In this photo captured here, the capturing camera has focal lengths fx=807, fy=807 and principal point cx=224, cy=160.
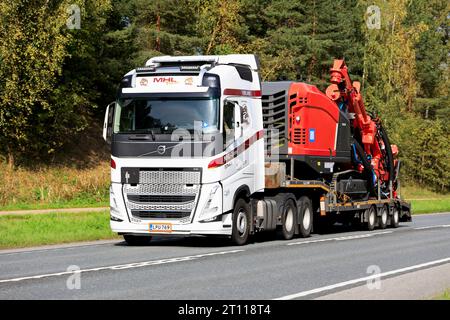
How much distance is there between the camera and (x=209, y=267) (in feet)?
43.6

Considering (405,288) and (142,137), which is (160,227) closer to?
(142,137)

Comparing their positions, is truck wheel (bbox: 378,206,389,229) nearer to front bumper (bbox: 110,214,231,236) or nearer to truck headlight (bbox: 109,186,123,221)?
front bumper (bbox: 110,214,231,236)

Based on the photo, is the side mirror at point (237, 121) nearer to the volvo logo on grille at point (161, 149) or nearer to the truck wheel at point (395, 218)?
the volvo logo on grille at point (161, 149)

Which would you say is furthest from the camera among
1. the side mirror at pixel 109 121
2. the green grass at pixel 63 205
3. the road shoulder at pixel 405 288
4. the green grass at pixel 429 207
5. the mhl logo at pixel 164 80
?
the green grass at pixel 429 207

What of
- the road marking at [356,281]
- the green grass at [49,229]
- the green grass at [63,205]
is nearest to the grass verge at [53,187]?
the green grass at [63,205]

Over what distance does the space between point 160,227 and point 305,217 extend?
5637mm

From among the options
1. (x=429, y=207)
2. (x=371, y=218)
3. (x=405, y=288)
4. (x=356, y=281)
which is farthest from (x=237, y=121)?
(x=429, y=207)

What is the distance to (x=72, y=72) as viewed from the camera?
147 ft

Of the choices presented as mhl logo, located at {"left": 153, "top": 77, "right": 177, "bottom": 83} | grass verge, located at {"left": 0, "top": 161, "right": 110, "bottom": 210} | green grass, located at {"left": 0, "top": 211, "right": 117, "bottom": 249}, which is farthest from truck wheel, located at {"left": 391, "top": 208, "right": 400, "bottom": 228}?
mhl logo, located at {"left": 153, "top": 77, "right": 177, "bottom": 83}

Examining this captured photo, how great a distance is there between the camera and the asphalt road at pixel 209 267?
10.4 meters

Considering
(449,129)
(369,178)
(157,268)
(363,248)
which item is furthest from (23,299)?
(449,129)

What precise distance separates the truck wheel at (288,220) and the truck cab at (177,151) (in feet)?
8.72
